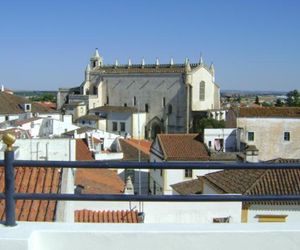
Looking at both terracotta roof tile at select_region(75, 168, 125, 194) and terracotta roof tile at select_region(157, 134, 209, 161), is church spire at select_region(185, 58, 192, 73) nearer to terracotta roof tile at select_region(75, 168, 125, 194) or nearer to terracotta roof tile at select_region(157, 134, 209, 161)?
terracotta roof tile at select_region(157, 134, 209, 161)

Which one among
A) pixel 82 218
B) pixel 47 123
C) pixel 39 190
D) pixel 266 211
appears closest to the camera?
pixel 39 190

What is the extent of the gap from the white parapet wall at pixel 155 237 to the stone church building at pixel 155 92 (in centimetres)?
5851

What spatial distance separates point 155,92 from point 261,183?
5137cm

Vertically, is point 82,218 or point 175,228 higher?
point 175,228

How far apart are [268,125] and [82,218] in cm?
2546

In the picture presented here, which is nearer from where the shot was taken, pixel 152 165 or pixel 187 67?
pixel 152 165

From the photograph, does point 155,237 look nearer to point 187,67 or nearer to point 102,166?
point 102,166

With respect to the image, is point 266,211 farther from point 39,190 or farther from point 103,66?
point 103,66

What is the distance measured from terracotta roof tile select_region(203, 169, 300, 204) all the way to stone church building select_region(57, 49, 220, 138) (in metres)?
45.5

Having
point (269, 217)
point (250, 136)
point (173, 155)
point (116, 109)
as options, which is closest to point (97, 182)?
point (269, 217)

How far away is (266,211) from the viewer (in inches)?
524

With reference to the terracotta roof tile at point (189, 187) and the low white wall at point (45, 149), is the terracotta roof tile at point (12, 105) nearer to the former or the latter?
the terracotta roof tile at point (189, 187)

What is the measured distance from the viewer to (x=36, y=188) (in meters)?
7.52

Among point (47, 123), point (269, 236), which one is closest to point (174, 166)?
point (269, 236)
